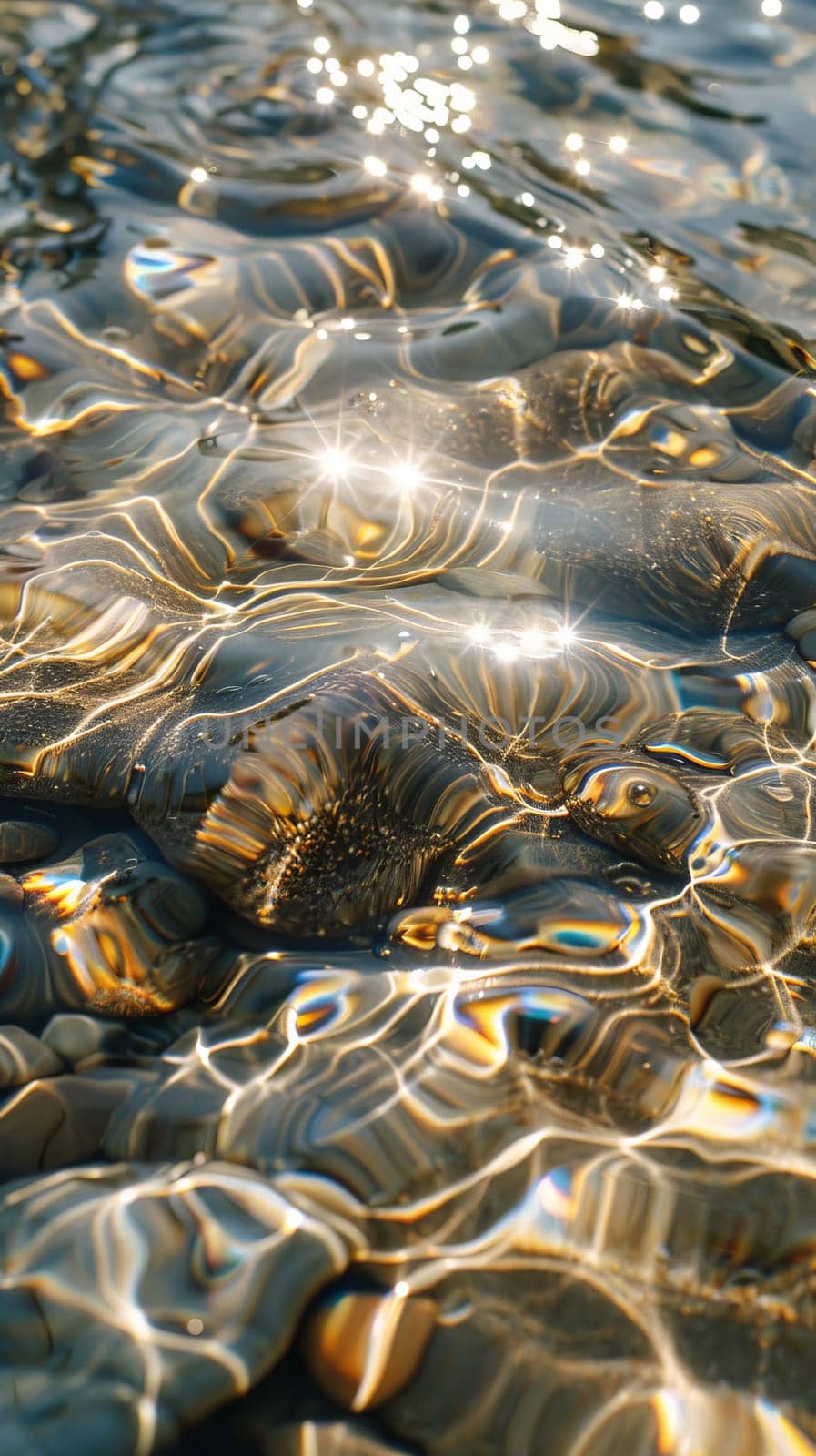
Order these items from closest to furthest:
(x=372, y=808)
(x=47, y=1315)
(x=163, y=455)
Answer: (x=47, y=1315) < (x=372, y=808) < (x=163, y=455)

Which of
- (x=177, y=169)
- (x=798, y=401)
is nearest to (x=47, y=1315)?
(x=798, y=401)

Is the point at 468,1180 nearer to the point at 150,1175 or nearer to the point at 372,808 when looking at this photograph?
the point at 150,1175

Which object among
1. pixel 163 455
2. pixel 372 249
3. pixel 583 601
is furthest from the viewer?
pixel 372 249

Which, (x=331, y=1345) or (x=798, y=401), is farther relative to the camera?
(x=798, y=401)

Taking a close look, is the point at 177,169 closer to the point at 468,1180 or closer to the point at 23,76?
the point at 23,76

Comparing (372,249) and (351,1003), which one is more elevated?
(372,249)

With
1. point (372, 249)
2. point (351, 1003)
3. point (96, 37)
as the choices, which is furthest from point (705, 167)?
point (351, 1003)

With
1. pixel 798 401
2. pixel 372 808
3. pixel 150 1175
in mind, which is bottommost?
pixel 150 1175
